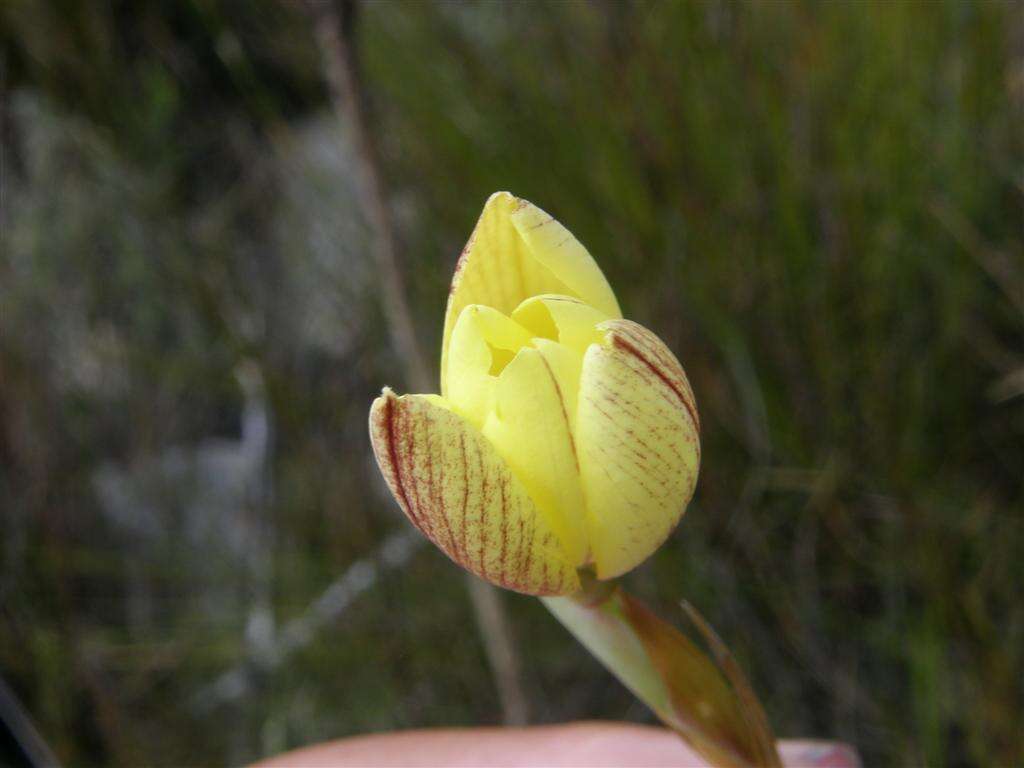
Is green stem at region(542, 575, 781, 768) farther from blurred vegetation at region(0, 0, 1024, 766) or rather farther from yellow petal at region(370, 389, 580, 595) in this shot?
blurred vegetation at region(0, 0, 1024, 766)

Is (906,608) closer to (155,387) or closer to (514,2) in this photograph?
(514,2)

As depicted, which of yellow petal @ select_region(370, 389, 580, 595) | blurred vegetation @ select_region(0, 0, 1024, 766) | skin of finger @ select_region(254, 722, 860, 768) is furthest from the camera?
blurred vegetation @ select_region(0, 0, 1024, 766)

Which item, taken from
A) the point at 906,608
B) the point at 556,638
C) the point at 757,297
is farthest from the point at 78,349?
the point at 906,608

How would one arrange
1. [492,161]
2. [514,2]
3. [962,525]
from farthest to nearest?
[514,2], [492,161], [962,525]

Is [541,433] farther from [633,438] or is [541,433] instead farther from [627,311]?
[627,311]

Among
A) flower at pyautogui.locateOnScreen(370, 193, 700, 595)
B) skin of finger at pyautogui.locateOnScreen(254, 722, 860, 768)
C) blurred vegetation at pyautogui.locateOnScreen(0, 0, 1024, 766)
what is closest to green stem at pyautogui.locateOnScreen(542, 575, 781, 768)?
flower at pyautogui.locateOnScreen(370, 193, 700, 595)

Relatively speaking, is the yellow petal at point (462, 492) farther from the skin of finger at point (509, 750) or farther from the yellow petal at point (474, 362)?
the skin of finger at point (509, 750)
